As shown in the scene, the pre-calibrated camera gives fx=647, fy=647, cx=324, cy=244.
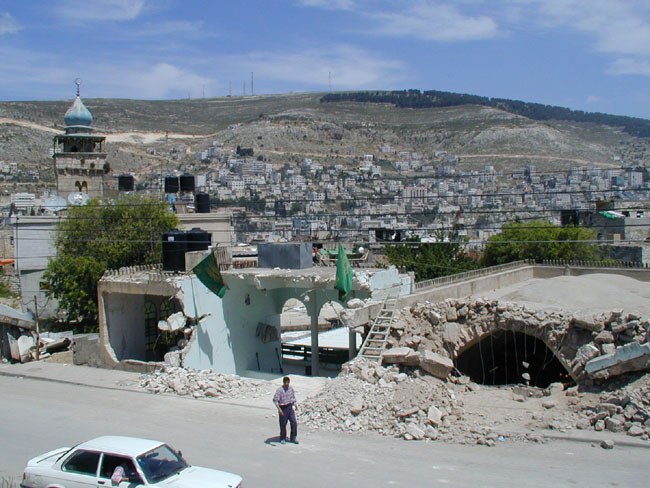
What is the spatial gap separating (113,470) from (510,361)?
16.2 metres

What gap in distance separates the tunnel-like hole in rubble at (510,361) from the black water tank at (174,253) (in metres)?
9.53

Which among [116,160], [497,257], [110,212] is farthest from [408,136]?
[110,212]

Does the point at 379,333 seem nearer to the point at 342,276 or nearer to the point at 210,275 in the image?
the point at 342,276

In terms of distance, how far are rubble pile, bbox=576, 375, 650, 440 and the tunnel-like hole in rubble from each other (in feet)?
21.3

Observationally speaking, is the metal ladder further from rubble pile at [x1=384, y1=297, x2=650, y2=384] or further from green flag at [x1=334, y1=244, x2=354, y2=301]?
green flag at [x1=334, y1=244, x2=354, y2=301]

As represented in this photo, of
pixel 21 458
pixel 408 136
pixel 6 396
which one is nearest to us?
pixel 21 458

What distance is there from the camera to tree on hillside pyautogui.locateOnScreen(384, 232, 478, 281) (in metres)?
35.7

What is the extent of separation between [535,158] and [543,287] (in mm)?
97845

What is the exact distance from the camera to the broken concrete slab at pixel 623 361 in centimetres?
1349

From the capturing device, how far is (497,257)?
4131 centimetres

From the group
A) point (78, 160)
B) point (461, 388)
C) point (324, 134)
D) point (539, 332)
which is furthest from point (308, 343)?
point (324, 134)

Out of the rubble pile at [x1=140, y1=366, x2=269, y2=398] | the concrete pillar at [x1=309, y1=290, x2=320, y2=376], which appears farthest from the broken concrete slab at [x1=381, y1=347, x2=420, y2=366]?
the concrete pillar at [x1=309, y1=290, x2=320, y2=376]

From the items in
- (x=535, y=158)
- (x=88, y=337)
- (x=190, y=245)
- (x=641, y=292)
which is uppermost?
(x=535, y=158)

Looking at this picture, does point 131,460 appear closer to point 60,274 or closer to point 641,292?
point 641,292
